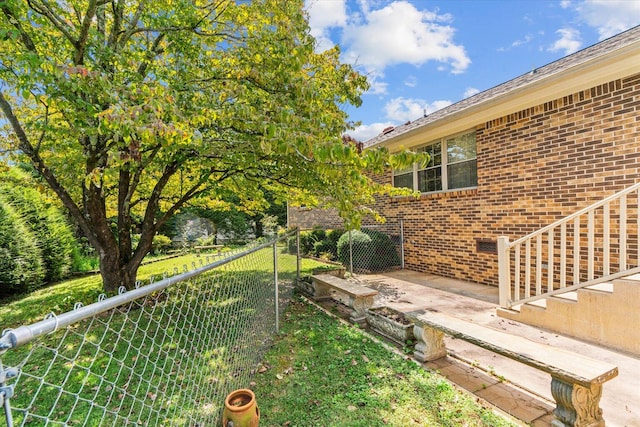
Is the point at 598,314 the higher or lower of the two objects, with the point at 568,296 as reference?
lower

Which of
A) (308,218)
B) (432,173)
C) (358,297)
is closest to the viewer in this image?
(358,297)

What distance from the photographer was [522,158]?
6.36 metres

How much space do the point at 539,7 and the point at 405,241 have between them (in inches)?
251

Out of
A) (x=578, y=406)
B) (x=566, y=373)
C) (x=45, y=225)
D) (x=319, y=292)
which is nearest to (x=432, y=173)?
(x=319, y=292)

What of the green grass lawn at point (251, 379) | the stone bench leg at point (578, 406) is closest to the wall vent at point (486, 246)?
the green grass lawn at point (251, 379)

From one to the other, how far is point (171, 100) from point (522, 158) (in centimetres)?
641

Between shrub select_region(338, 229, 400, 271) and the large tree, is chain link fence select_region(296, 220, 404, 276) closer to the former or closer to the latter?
shrub select_region(338, 229, 400, 271)

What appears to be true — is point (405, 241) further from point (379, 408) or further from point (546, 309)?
point (379, 408)

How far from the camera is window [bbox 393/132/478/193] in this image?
300 inches

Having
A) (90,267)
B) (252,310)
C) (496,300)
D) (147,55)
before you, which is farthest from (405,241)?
(90,267)

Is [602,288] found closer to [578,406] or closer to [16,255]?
[578,406]

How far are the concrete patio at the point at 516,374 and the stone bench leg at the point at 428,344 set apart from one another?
0.08 meters

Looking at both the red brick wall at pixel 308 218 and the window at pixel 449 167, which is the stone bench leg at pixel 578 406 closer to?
the window at pixel 449 167

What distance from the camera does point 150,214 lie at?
20.5 ft
